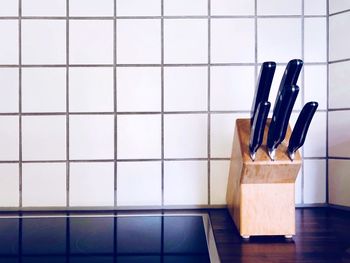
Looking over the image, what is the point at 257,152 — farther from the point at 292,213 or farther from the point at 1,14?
the point at 1,14

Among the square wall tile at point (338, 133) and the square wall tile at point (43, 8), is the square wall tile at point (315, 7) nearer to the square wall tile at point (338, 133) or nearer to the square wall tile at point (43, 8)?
the square wall tile at point (338, 133)

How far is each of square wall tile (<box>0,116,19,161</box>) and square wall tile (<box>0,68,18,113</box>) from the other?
2 centimetres

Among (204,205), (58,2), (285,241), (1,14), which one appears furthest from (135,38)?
(285,241)

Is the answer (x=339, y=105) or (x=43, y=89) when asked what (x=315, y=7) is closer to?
(x=339, y=105)

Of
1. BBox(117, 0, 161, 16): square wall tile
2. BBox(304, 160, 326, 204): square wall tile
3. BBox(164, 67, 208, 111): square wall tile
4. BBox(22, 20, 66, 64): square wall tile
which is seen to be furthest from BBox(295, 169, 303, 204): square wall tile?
BBox(22, 20, 66, 64): square wall tile

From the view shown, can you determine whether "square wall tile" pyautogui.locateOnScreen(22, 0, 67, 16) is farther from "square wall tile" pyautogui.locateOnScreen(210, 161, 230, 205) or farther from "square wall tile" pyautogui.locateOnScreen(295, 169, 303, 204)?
"square wall tile" pyautogui.locateOnScreen(295, 169, 303, 204)

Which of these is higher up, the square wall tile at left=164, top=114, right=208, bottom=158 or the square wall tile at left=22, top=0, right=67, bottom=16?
the square wall tile at left=22, top=0, right=67, bottom=16

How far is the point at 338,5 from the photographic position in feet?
2.64

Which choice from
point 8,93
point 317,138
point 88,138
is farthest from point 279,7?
point 8,93

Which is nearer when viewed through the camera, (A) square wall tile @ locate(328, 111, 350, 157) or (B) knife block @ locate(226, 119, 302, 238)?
(B) knife block @ locate(226, 119, 302, 238)

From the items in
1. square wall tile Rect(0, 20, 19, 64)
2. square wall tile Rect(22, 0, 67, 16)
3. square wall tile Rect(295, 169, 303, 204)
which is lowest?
square wall tile Rect(295, 169, 303, 204)

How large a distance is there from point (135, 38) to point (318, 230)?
556 millimetres

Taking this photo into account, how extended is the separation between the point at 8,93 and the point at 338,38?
759 mm

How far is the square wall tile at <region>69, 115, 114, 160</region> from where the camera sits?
0.81 m
